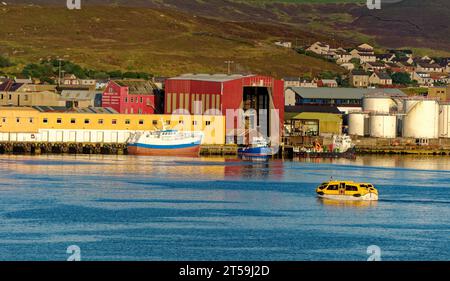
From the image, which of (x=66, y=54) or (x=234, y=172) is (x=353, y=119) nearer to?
(x=234, y=172)

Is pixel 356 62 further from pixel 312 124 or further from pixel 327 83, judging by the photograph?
pixel 312 124

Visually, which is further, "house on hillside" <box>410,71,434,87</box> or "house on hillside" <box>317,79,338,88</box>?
"house on hillside" <box>410,71,434,87</box>

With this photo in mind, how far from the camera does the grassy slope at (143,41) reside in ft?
449

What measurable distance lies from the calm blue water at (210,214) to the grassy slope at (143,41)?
73.7 meters

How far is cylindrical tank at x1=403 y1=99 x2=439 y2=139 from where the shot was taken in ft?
281

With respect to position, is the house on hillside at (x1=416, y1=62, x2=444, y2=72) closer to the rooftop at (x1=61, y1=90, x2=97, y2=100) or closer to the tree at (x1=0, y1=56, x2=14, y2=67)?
the tree at (x1=0, y1=56, x2=14, y2=67)

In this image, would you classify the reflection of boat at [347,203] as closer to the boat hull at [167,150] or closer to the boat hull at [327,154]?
the boat hull at [167,150]

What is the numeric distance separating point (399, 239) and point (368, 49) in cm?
14790

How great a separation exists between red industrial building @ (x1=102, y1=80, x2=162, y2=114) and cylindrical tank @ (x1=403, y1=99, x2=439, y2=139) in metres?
19.0

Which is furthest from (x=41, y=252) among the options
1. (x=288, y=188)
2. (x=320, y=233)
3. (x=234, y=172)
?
(x=234, y=172)

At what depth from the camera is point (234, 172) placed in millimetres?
58031

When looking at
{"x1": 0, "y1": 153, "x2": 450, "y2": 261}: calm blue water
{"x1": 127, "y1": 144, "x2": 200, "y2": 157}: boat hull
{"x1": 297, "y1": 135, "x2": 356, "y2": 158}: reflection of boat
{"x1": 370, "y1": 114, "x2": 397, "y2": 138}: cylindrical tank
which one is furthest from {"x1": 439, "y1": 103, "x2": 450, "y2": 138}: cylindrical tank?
{"x1": 0, "y1": 153, "x2": 450, "y2": 261}: calm blue water

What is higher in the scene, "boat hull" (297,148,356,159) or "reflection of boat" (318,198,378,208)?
"boat hull" (297,148,356,159)

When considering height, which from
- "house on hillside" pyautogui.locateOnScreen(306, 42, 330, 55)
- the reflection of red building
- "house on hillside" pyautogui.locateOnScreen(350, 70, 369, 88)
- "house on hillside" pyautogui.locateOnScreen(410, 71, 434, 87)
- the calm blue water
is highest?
"house on hillside" pyautogui.locateOnScreen(306, 42, 330, 55)
